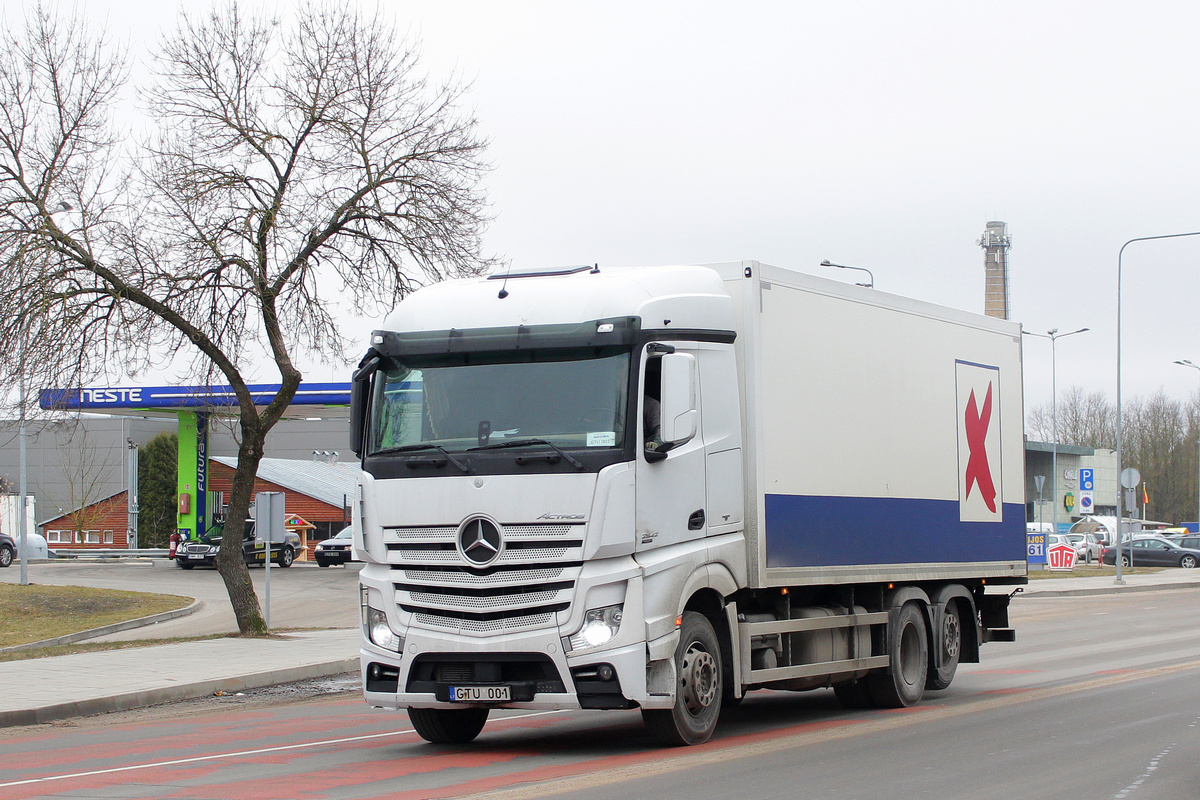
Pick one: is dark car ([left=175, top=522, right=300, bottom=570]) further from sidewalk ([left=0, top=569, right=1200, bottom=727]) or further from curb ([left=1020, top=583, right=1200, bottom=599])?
curb ([left=1020, top=583, right=1200, bottom=599])

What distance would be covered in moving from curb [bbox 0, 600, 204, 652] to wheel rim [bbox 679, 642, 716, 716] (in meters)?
15.1

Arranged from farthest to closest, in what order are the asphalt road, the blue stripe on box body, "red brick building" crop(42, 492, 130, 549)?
"red brick building" crop(42, 492, 130, 549), the asphalt road, the blue stripe on box body

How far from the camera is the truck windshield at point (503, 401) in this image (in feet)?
30.6

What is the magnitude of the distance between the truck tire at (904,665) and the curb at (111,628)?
14.6 metres

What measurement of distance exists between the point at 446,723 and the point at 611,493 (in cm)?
272

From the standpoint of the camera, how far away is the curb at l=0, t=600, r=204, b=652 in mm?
22594

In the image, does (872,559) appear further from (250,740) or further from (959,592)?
(250,740)

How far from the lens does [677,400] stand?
375 inches

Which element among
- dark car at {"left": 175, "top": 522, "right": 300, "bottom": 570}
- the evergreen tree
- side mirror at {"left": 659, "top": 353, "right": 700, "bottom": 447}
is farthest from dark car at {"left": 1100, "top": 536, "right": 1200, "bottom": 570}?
side mirror at {"left": 659, "top": 353, "right": 700, "bottom": 447}

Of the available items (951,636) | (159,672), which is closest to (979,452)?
(951,636)

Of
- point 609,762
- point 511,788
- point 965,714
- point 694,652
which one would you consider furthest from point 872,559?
point 511,788

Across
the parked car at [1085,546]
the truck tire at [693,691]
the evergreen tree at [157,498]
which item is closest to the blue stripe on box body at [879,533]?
the truck tire at [693,691]

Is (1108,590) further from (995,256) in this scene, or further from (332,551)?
(995,256)

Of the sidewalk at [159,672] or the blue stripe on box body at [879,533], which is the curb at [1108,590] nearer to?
the blue stripe on box body at [879,533]
